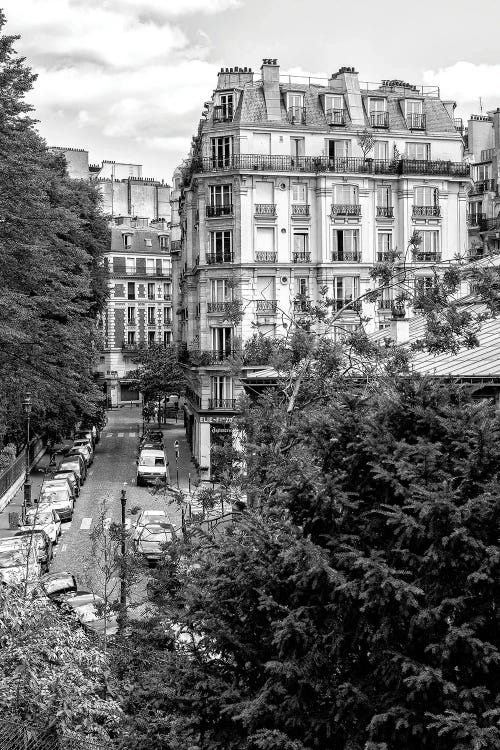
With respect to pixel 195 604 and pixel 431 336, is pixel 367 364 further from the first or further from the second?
pixel 195 604

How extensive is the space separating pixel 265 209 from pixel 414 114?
10.4 metres

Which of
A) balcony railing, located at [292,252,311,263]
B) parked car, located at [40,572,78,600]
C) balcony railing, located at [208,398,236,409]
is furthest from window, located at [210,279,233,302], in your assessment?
parked car, located at [40,572,78,600]

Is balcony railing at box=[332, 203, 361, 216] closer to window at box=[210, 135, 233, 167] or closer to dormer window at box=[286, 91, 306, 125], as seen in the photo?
dormer window at box=[286, 91, 306, 125]

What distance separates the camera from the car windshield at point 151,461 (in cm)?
4959

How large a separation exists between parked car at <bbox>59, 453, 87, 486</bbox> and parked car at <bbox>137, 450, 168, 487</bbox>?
10.0 ft

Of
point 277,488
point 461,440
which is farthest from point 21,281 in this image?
point 461,440

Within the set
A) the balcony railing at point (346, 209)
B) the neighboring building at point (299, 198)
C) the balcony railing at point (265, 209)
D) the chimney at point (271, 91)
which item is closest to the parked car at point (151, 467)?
the neighboring building at point (299, 198)

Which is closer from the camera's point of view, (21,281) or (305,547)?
(305,547)

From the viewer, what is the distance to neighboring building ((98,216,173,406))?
97.1 metres

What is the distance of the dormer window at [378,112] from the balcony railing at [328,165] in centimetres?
243

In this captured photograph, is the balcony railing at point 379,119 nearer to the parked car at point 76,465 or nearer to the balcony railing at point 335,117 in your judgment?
the balcony railing at point 335,117

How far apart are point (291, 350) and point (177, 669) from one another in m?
7.67

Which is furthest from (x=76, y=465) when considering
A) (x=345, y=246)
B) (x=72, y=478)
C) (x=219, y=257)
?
(x=345, y=246)

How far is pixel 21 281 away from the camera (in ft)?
112
